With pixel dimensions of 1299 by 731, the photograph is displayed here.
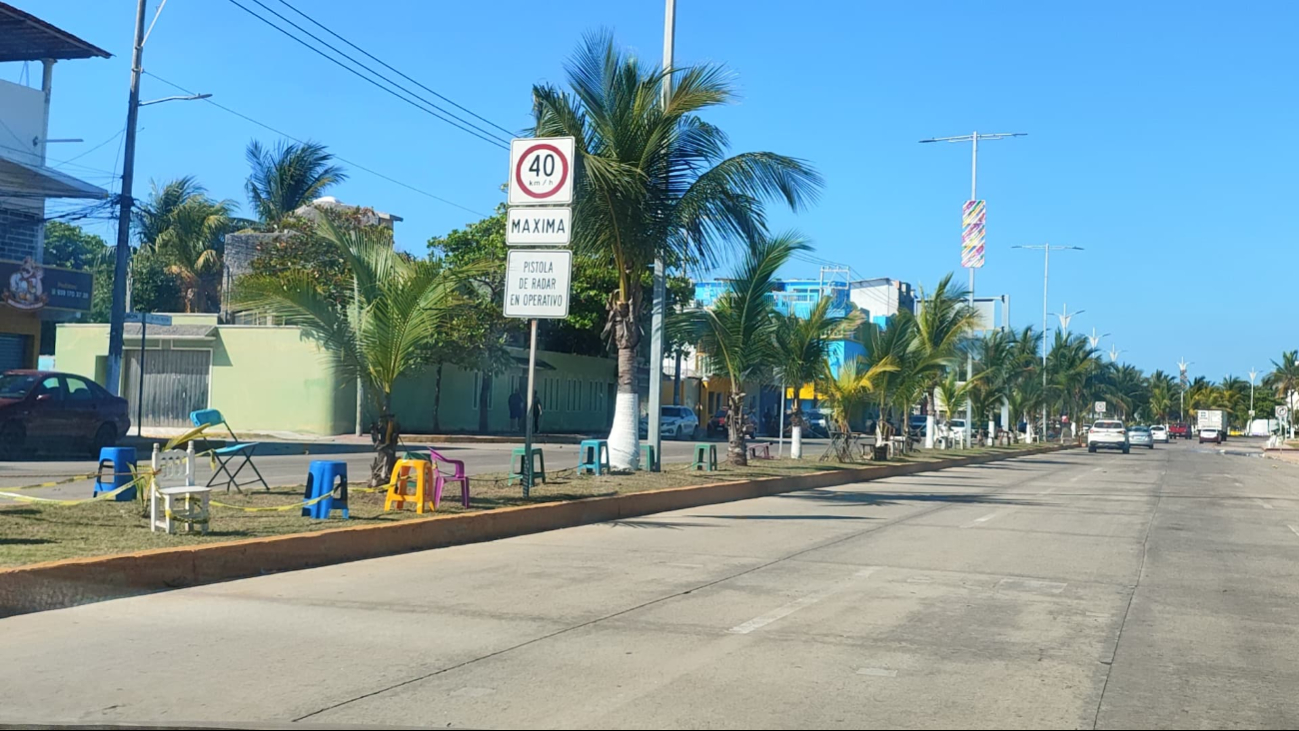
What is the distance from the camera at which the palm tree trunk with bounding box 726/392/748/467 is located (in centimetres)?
2416

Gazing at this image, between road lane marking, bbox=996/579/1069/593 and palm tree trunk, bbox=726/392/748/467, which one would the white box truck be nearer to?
palm tree trunk, bbox=726/392/748/467

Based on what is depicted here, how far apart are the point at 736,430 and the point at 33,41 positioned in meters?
21.4

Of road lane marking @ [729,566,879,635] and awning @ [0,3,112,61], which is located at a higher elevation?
awning @ [0,3,112,61]

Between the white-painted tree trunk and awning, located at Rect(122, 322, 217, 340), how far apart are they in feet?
75.5

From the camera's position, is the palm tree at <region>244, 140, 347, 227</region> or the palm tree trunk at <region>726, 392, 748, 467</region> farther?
the palm tree at <region>244, 140, 347, 227</region>

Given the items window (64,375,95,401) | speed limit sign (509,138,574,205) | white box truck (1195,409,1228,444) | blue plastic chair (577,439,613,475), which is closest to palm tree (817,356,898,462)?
blue plastic chair (577,439,613,475)

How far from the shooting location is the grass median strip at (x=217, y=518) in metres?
9.18

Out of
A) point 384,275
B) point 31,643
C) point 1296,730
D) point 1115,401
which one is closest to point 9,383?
point 384,275

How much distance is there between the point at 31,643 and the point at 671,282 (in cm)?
4201

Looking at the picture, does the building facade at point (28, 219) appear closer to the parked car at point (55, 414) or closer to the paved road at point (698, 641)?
the parked car at point (55, 414)

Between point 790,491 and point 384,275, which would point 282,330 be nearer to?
point 790,491

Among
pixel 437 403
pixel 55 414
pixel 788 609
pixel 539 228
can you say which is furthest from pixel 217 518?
pixel 437 403

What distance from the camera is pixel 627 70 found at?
17.8m

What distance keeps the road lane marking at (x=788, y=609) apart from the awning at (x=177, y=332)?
31739 millimetres
